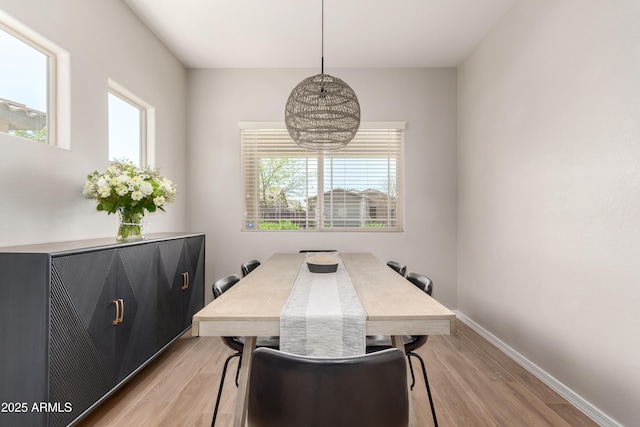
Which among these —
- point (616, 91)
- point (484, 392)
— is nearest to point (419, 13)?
point (616, 91)

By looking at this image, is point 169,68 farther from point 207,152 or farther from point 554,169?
point 554,169

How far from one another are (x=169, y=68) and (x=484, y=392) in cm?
399

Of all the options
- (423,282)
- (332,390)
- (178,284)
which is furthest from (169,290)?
(332,390)

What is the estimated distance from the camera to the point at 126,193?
2.28 meters

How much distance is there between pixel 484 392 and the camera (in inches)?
89.7

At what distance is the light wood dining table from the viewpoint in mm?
1352

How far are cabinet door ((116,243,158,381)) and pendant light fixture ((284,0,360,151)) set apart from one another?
4.35 ft

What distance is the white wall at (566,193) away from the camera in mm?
1785

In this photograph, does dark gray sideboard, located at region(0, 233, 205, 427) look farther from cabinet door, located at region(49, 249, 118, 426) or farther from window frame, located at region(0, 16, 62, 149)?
window frame, located at region(0, 16, 62, 149)

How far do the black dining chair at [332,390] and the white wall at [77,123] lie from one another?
5.56 feet

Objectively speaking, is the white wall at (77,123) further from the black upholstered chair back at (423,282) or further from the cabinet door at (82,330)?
the black upholstered chair back at (423,282)

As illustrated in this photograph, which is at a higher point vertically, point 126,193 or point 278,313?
point 126,193

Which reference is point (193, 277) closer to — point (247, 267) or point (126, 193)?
point (247, 267)

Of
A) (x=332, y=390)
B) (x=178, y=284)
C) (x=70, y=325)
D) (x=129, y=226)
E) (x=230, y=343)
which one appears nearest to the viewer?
(x=332, y=390)
